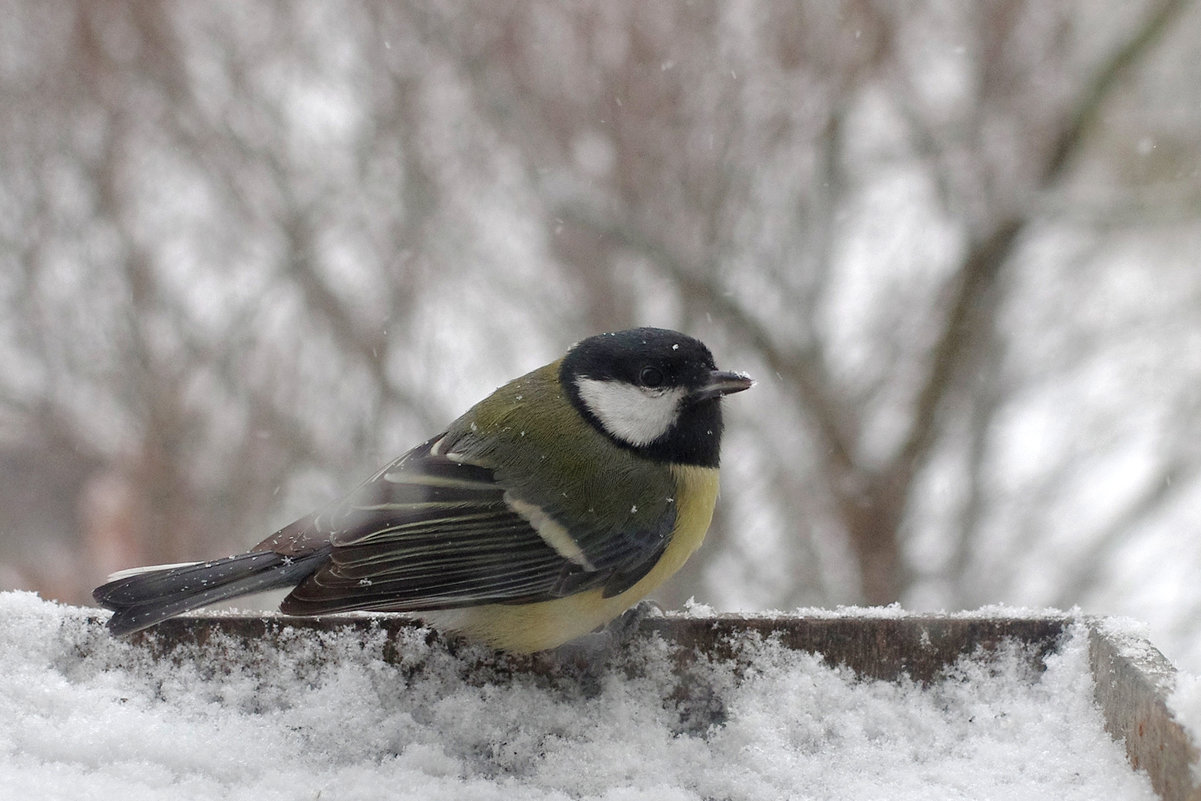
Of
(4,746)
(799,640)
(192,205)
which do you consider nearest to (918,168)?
(799,640)

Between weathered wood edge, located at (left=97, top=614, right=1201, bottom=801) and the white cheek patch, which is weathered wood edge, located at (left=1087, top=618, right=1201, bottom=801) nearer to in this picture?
weathered wood edge, located at (left=97, top=614, right=1201, bottom=801)

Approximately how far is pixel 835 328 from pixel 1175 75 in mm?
1786

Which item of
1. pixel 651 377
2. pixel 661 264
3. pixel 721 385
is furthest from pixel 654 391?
pixel 661 264

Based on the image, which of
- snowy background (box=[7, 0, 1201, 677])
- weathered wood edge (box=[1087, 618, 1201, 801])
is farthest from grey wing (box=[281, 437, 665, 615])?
snowy background (box=[7, 0, 1201, 677])

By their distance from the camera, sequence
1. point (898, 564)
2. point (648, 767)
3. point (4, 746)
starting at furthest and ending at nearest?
point (898, 564) → point (648, 767) → point (4, 746)

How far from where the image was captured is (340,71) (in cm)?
495

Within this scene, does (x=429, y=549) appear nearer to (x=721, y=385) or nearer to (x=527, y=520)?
(x=527, y=520)

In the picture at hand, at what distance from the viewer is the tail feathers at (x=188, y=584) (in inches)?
71.1

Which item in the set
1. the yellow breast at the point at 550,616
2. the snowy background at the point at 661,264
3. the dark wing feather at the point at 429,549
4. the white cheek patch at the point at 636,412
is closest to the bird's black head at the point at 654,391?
the white cheek patch at the point at 636,412

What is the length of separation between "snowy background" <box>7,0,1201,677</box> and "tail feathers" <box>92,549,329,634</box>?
9.20ft

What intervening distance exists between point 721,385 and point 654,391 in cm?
14

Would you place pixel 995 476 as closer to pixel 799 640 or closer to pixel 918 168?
pixel 918 168

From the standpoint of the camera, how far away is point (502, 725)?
6.52 feet

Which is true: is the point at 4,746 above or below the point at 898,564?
below
